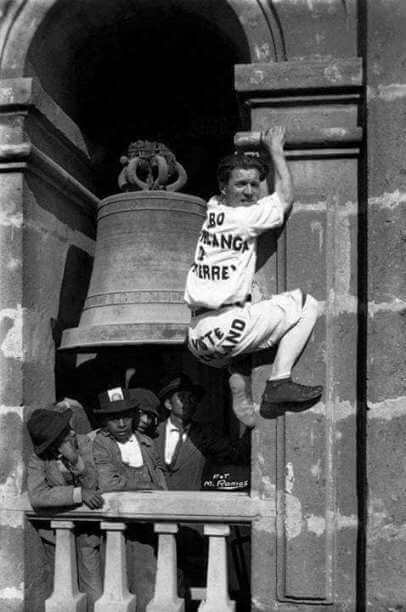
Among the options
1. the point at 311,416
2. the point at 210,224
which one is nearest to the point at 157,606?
the point at 311,416

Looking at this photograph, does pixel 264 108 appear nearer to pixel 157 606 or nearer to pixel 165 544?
pixel 165 544

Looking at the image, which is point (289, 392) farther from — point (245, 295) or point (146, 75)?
point (146, 75)

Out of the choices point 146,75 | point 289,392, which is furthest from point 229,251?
point 146,75

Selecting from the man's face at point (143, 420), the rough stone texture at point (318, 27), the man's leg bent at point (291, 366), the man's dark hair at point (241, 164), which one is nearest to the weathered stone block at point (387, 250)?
the man's leg bent at point (291, 366)

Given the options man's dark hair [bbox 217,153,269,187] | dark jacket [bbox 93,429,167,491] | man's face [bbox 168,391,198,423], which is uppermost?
man's dark hair [bbox 217,153,269,187]

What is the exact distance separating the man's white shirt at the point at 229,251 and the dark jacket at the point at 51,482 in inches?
41.2

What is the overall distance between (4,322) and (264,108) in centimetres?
167

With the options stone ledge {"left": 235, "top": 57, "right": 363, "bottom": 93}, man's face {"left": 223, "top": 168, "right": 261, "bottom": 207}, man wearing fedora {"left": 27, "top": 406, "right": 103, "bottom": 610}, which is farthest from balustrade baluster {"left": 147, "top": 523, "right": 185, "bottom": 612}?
stone ledge {"left": 235, "top": 57, "right": 363, "bottom": 93}

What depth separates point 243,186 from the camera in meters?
4.21

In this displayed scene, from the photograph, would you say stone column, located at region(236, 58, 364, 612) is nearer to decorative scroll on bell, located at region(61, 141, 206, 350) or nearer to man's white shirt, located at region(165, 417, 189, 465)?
decorative scroll on bell, located at region(61, 141, 206, 350)

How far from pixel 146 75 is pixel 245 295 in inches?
81.0

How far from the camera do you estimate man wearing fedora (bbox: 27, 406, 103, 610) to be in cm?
439

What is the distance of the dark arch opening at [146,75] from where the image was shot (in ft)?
15.8

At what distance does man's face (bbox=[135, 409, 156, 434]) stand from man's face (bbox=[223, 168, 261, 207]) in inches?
52.9
